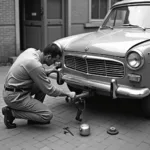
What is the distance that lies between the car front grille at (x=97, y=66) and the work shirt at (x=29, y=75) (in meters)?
0.78

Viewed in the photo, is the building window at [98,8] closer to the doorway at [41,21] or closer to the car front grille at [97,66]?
the doorway at [41,21]

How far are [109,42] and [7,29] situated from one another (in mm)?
5321

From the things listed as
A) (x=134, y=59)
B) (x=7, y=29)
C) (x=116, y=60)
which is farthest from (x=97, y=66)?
(x=7, y=29)

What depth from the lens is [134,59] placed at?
4020 millimetres

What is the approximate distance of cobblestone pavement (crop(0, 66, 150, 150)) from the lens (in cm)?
362

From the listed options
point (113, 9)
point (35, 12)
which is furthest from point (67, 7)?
point (113, 9)

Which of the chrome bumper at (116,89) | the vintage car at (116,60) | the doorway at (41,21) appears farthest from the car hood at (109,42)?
the doorway at (41,21)

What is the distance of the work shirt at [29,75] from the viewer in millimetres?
3873

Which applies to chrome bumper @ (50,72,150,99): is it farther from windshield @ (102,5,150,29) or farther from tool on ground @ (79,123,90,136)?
windshield @ (102,5,150,29)

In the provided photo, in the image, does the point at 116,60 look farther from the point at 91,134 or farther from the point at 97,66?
the point at 91,134

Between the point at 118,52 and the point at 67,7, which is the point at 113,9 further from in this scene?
the point at 67,7

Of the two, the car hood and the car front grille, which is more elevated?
the car hood

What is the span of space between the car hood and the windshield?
0.23 metres

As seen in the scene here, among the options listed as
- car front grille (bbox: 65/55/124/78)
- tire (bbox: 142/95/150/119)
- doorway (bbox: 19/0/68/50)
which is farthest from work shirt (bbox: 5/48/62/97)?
doorway (bbox: 19/0/68/50)
